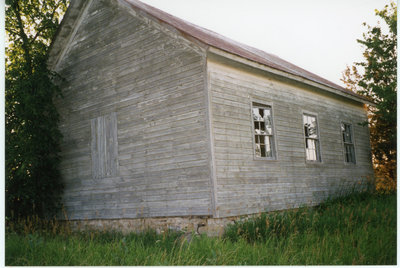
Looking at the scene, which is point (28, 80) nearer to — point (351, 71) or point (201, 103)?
point (201, 103)

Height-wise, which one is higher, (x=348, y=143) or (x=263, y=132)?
(x=263, y=132)

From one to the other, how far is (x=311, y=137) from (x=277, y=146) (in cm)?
208

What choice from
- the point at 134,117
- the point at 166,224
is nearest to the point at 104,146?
the point at 134,117

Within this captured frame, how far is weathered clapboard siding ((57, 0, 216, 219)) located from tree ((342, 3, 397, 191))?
703cm

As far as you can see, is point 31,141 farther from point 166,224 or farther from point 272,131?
point 272,131

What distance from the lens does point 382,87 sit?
1240cm

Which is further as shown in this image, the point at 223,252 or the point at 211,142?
the point at 211,142

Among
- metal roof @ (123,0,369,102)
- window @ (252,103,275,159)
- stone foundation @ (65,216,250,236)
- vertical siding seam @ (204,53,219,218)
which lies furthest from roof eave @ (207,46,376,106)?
stone foundation @ (65,216,250,236)

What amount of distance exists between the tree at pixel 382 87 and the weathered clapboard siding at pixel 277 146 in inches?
52.1

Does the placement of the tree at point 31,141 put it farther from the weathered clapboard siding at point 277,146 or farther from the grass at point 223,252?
the weathered clapboard siding at point 277,146

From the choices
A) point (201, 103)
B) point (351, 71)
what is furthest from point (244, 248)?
point (351, 71)

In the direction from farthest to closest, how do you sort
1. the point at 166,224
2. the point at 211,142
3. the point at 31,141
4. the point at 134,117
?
the point at 31,141 → the point at 134,117 → the point at 166,224 → the point at 211,142

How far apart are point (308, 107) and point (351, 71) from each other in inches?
288

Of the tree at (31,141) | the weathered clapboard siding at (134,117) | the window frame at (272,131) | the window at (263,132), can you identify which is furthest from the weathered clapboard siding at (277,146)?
the tree at (31,141)
